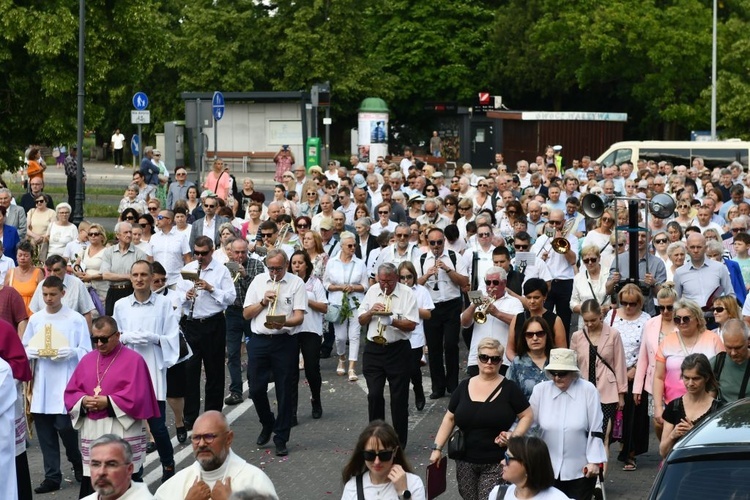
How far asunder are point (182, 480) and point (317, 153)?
3475cm

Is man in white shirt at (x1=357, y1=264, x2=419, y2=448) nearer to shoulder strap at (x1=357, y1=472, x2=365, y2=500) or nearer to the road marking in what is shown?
the road marking

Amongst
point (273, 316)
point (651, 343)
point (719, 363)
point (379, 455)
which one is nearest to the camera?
point (379, 455)

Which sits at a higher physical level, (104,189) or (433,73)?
(433,73)

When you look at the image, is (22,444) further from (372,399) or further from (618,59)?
(618,59)

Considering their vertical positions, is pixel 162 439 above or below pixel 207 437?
below

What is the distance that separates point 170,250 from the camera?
1725cm

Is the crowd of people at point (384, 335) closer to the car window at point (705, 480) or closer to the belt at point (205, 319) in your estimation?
the belt at point (205, 319)

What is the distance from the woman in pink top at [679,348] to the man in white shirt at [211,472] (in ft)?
14.5

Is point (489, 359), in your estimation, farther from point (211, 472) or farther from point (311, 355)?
point (311, 355)

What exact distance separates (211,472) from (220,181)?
17.3 meters

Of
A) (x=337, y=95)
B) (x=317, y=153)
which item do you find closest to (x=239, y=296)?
(x=317, y=153)

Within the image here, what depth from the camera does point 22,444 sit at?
10.4 m

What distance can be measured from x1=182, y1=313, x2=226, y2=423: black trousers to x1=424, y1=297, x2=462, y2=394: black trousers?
2.55 m

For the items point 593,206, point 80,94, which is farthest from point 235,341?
point 80,94
